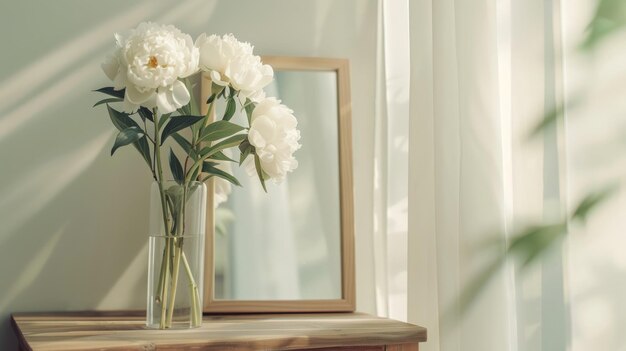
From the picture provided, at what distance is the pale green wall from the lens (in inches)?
66.4

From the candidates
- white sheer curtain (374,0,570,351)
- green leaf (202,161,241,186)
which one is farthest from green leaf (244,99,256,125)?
white sheer curtain (374,0,570,351)

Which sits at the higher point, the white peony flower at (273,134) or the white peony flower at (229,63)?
the white peony flower at (229,63)

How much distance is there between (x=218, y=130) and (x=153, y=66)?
7.4 inches

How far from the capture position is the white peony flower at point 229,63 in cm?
142

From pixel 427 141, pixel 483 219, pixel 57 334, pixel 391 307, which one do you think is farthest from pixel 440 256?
pixel 57 334

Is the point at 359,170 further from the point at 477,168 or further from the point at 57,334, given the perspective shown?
the point at 57,334

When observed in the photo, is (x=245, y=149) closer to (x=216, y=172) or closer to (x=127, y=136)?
(x=216, y=172)

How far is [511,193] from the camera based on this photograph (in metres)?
1.33

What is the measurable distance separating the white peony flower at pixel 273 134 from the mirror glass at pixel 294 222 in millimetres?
294

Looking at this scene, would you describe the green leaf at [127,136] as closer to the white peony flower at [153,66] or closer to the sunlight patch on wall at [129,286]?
the white peony flower at [153,66]

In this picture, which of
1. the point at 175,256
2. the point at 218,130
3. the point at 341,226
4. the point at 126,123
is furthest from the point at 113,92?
the point at 341,226

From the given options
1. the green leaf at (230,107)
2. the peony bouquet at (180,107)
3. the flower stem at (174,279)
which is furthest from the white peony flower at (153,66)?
the flower stem at (174,279)

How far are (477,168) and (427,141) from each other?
0.23 m

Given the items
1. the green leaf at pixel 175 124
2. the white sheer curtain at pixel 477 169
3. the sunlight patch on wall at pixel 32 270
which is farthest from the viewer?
the sunlight patch on wall at pixel 32 270
